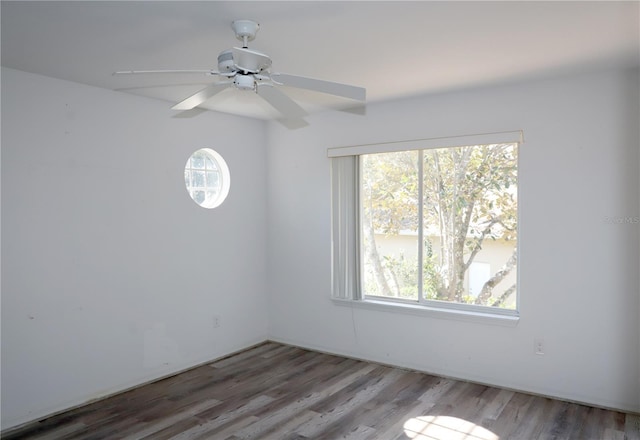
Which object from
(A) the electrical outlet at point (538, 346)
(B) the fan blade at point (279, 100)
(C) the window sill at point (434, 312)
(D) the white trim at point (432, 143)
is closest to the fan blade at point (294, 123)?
(D) the white trim at point (432, 143)

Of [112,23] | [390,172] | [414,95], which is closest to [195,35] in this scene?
[112,23]

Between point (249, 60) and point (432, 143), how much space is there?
2.26 meters

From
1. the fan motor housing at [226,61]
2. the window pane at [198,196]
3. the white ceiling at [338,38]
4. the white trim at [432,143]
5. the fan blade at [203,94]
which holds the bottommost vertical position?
the window pane at [198,196]

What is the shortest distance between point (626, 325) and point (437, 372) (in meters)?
1.46

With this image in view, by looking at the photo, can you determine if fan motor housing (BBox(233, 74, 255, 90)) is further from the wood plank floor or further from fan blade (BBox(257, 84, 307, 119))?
the wood plank floor

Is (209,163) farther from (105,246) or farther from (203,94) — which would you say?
(203,94)

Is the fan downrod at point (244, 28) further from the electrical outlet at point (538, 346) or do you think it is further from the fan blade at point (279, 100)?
the electrical outlet at point (538, 346)

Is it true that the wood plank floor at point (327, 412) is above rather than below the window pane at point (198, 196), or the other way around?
below

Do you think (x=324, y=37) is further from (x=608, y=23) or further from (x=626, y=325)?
(x=626, y=325)

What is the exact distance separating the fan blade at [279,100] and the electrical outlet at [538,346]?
2468 millimetres

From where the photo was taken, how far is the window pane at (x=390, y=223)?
13.6 ft

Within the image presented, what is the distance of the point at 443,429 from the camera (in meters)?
2.98

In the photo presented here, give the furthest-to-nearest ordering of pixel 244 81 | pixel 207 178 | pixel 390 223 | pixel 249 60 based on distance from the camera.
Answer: pixel 207 178, pixel 390 223, pixel 244 81, pixel 249 60

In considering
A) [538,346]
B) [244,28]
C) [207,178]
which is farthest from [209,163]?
[538,346]
